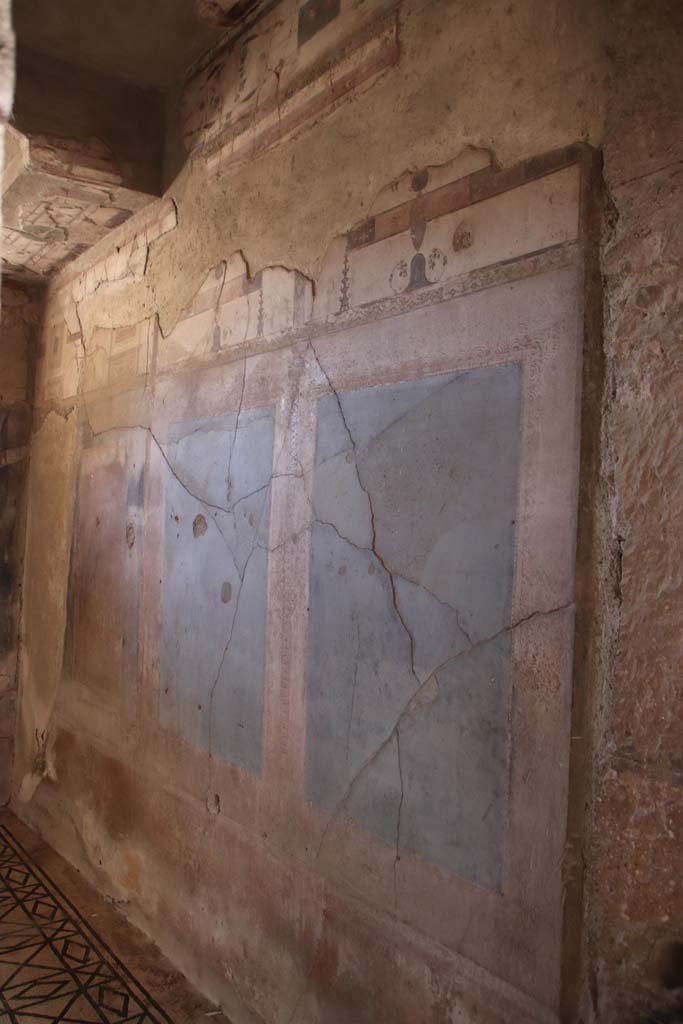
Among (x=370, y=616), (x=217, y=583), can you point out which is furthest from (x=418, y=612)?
(x=217, y=583)

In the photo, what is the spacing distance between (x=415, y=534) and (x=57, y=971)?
2055 mm

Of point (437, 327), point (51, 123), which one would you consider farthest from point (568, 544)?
point (51, 123)

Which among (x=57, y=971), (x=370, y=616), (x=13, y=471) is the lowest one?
(x=57, y=971)

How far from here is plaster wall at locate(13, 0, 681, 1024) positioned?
1.53 metres

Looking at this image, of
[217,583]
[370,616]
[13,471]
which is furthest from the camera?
[13,471]

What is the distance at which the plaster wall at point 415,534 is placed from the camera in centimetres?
153

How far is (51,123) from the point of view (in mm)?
3041

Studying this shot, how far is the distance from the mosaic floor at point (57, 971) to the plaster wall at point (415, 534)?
20 centimetres

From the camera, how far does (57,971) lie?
2818 mm

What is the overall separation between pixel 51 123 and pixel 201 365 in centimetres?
106

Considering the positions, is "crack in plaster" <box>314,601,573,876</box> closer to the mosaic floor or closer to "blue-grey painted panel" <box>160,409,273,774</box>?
"blue-grey painted panel" <box>160,409,273,774</box>

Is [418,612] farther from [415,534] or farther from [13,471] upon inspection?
[13,471]

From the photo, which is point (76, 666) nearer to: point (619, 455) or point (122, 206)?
point (122, 206)

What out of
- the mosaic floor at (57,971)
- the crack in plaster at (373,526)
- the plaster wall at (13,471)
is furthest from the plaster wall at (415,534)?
the plaster wall at (13,471)
